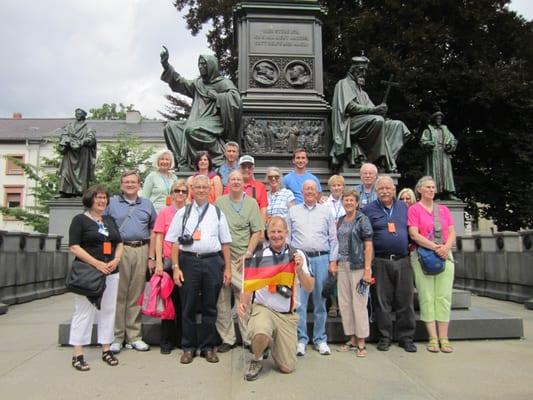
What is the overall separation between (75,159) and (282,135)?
8.52m

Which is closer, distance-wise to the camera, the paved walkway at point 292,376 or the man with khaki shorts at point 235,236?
the paved walkway at point 292,376

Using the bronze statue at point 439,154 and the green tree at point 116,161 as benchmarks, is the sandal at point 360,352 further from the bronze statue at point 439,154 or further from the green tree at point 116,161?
the green tree at point 116,161

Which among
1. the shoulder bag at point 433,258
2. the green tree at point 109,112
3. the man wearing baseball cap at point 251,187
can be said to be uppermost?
the green tree at point 109,112

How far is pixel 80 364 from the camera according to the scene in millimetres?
4578

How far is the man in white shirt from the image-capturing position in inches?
192

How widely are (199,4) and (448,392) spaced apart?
23479 millimetres

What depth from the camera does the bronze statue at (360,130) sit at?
8.96m

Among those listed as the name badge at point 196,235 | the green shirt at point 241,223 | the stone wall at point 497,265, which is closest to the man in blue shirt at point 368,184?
the green shirt at point 241,223

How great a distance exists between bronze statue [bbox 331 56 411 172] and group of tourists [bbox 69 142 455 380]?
350 cm

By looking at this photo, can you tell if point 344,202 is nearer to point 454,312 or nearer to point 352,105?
point 454,312

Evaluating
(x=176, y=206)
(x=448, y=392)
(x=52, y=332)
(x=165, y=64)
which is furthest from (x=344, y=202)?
(x=165, y=64)

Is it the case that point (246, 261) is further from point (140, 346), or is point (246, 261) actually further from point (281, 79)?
point (281, 79)

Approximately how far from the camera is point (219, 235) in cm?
500

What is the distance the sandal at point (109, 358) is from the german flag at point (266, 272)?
1376mm
